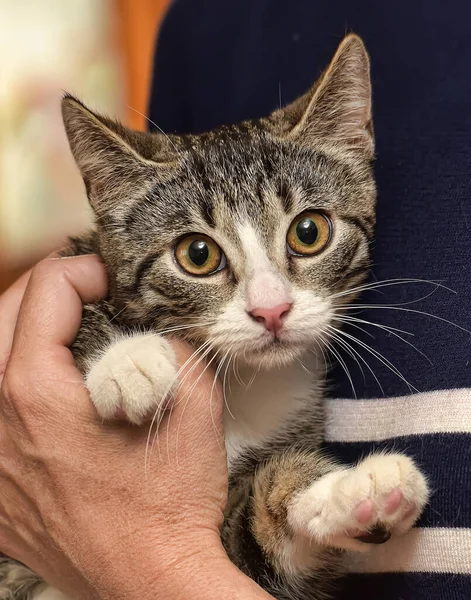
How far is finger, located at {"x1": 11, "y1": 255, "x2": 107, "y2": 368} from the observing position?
1136 millimetres

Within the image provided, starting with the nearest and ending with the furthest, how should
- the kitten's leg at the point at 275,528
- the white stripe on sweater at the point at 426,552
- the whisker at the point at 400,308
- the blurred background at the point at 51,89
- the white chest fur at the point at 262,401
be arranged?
the white stripe on sweater at the point at 426,552 → the whisker at the point at 400,308 → the kitten's leg at the point at 275,528 → the white chest fur at the point at 262,401 → the blurred background at the point at 51,89

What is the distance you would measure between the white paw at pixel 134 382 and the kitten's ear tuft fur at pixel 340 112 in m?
0.54

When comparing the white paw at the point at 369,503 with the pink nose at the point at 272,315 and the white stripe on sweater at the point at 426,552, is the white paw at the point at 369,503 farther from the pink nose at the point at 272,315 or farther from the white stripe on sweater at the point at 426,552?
the pink nose at the point at 272,315

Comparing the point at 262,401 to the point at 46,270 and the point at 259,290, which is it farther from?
the point at 46,270

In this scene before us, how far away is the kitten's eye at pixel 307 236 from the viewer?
3.91 ft

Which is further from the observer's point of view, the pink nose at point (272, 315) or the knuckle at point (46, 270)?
the knuckle at point (46, 270)

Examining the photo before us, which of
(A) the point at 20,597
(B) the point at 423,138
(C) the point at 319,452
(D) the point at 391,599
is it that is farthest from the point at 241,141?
(A) the point at 20,597

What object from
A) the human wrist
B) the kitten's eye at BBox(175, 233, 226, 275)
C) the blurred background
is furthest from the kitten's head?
the blurred background

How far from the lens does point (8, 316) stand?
1302 millimetres

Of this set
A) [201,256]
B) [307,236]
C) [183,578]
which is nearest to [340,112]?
[307,236]

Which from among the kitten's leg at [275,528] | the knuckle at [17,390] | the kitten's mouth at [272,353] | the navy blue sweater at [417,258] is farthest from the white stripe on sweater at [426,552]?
the knuckle at [17,390]

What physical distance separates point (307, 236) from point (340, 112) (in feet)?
0.98

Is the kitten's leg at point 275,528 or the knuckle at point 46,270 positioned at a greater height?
the knuckle at point 46,270

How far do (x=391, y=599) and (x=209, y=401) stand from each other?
17.0 inches
